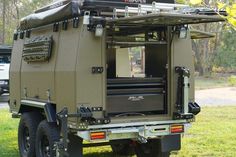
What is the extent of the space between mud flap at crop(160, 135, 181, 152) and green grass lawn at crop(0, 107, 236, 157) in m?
1.49

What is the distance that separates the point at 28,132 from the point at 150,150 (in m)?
2.08

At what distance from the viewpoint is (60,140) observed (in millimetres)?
6543

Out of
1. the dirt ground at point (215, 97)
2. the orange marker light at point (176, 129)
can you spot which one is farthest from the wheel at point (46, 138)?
the dirt ground at point (215, 97)

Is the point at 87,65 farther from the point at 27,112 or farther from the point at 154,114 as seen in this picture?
the point at 27,112

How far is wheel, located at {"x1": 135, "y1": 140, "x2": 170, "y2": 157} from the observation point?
7.61 metres

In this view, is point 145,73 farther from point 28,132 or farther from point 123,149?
point 28,132

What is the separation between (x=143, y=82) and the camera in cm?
711

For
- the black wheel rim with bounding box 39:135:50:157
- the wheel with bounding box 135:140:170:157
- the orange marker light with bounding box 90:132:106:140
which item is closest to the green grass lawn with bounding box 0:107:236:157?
the wheel with bounding box 135:140:170:157

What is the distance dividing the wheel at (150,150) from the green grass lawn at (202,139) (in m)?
0.82

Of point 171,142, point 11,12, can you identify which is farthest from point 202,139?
point 11,12

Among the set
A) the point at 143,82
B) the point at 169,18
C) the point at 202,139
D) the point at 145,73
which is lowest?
the point at 202,139

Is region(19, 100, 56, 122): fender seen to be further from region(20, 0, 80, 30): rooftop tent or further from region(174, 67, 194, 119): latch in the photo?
region(174, 67, 194, 119): latch

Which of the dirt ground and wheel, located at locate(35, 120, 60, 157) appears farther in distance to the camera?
the dirt ground

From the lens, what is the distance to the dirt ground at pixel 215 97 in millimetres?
18984
